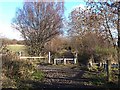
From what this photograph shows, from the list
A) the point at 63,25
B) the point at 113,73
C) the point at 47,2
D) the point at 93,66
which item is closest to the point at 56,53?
the point at 63,25

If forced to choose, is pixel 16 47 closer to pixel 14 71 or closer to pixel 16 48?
pixel 16 48

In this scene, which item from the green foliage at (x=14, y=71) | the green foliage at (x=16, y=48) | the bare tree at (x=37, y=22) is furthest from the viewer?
the bare tree at (x=37, y=22)

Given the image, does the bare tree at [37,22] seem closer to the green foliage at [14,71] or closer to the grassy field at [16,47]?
the grassy field at [16,47]

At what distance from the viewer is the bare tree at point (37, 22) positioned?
77.7 feet

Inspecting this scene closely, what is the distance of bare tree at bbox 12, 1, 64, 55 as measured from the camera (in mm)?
23688

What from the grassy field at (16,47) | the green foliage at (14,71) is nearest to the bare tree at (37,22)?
the grassy field at (16,47)

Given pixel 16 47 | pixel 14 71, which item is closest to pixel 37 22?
pixel 16 47

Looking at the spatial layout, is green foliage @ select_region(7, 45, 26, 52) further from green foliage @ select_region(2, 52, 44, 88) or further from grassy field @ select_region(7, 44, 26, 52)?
green foliage @ select_region(2, 52, 44, 88)

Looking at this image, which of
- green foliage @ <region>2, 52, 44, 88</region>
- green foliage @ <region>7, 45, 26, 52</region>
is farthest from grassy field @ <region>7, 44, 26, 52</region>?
green foliage @ <region>2, 52, 44, 88</region>

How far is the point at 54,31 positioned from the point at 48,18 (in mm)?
1364

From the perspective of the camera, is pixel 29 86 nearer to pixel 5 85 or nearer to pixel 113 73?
pixel 5 85

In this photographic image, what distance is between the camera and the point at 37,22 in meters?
23.9

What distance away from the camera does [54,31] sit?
24672mm

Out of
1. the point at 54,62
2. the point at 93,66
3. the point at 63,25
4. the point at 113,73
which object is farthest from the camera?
the point at 63,25
